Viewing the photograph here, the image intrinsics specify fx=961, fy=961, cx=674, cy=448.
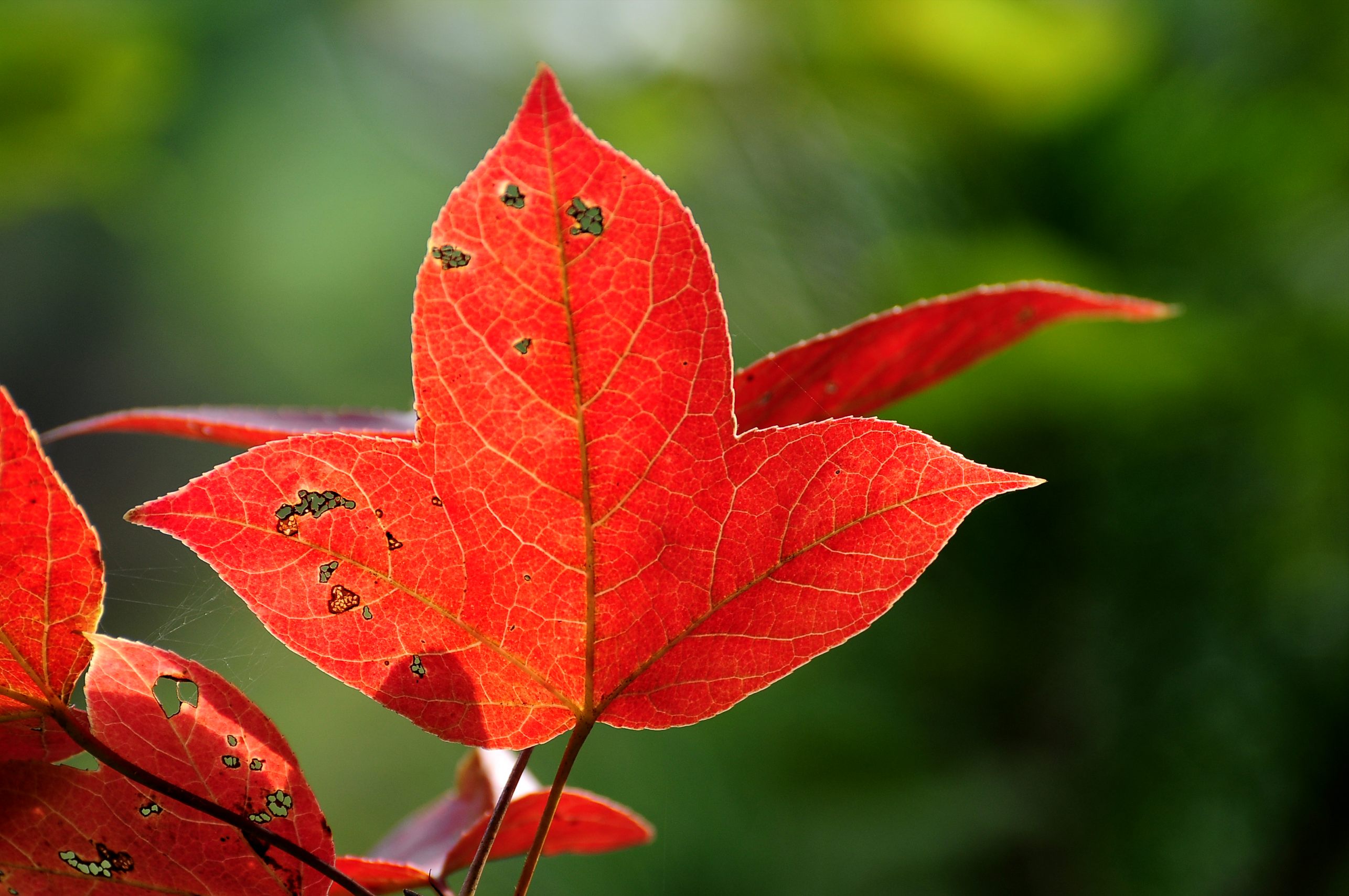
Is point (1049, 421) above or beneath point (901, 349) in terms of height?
beneath

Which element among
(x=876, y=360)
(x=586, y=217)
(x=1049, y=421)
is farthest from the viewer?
(x=1049, y=421)

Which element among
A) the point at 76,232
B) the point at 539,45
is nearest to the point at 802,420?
the point at 539,45

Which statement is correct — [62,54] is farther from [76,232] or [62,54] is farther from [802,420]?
[76,232]

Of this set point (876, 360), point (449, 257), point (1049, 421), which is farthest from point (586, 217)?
point (1049, 421)

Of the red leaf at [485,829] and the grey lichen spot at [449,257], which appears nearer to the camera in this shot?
the grey lichen spot at [449,257]

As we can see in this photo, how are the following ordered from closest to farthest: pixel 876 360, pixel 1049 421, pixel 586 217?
pixel 586 217, pixel 876 360, pixel 1049 421

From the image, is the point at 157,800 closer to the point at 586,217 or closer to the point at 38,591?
the point at 38,591

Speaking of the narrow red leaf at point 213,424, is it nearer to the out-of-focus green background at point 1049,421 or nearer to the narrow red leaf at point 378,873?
the narrow red leaf at point 378,873

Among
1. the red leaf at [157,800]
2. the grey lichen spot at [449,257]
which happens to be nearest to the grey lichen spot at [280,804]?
the red leaf at [157,800]
